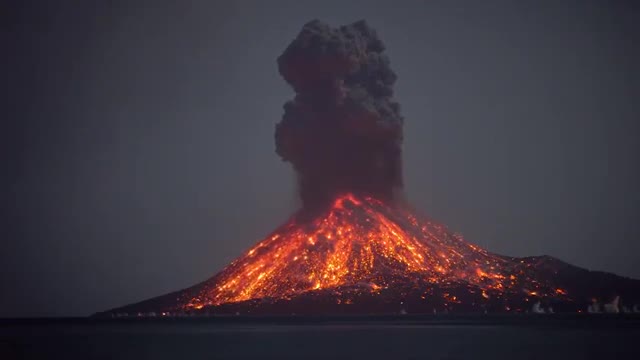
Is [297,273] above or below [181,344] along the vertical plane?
above

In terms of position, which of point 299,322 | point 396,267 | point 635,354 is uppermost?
point 396,267

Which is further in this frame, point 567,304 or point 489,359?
point 567,304

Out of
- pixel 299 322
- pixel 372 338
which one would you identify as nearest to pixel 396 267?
pixel 299 322

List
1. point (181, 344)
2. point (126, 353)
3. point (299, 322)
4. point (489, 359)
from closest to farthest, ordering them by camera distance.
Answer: point (489, 359)
point (126, 353)
point (181, 344)
point (299, 322)

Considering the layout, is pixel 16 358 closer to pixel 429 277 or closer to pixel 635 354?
pixel 635 354

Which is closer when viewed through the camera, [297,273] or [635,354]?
[635,354]

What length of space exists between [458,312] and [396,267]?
16495mm

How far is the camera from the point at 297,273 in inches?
7254

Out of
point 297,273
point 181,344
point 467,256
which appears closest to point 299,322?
point 297,273

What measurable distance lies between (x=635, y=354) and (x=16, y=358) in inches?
1891

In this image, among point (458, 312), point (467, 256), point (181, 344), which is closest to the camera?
point (181, 344)

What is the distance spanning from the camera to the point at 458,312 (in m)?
179

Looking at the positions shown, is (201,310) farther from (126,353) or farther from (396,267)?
(126,353)

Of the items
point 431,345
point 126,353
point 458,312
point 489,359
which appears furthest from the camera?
point 458,312
